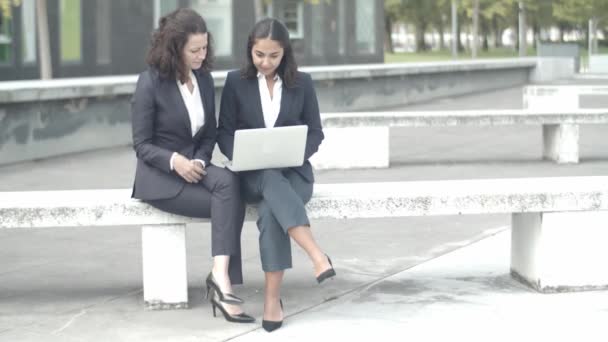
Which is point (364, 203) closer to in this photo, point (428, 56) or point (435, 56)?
point (428, 56)

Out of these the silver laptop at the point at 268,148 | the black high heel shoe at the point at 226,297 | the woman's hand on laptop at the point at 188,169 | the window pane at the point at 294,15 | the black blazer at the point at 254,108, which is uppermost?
the window pane at the point at 294,15

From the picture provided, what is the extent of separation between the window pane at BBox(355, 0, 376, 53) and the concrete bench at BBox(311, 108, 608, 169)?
18746 mm

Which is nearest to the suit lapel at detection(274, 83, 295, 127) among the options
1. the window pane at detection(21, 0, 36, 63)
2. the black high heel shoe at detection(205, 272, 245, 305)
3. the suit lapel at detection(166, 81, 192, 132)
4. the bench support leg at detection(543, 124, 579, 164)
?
the suit lapel at detection(166, 81, 192, 132)

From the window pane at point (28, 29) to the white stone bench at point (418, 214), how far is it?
14.4 meters

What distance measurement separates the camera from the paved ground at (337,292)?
5.31 metres

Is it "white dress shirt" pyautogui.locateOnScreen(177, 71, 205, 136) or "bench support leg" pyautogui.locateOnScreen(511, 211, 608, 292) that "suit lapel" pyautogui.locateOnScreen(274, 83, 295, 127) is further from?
"bench support leg" pyautogui.locateOnScreen(511, 211, 608, 292)

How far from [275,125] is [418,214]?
0.89 m

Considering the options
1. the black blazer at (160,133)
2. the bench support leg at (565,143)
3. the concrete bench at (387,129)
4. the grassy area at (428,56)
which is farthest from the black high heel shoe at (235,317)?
the grassy area at (428,56)

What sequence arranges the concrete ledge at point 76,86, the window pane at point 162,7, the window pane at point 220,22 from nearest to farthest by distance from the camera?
the concrete ledge at point 76,86
the window pane at point 162,7
the window pane at point 220,22

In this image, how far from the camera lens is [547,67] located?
31.3 metres

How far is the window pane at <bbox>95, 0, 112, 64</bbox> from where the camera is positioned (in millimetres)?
21484

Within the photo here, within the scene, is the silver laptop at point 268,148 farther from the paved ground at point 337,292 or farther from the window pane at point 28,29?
the window pane at point 28,29

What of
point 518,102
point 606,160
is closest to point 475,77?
point 518,102

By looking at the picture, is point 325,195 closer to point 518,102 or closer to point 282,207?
point 282,207
